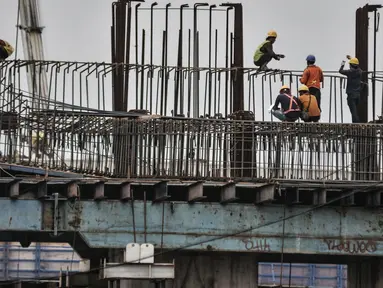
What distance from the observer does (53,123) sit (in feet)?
126

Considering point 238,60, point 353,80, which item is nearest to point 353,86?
point 353,80

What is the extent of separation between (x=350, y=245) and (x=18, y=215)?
8934mm

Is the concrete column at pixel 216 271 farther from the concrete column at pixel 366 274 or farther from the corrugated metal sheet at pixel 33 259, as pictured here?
the corrugated metal sheet at pixel 33 259

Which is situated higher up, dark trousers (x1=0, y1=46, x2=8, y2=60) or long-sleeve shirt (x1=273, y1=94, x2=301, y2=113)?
dark trousers (x1=0, y1=46, x2=8, y2=60)

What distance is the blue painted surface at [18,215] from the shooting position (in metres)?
36.9

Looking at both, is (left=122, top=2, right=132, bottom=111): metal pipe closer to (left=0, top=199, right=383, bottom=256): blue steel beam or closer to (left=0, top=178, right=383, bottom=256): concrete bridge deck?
(left=0, top=178, right=383, bottom=256): concrete bridge deck

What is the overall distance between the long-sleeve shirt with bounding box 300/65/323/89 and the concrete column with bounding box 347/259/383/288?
17.5ft

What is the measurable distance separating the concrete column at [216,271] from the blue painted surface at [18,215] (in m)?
4.53

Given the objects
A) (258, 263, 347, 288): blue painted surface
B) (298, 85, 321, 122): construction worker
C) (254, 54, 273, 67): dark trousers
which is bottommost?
(258, 263, 347, 288): blue painted surface

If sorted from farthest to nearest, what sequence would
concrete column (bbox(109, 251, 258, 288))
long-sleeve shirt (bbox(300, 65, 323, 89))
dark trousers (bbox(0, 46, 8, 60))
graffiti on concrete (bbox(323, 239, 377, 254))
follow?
dark trousers (bbox(0, 46, 8, 60)), long-sleeve shirt (bbox(300, 65, 323, 89)), concrete column (bbox(109, 251, 258, 288)), graffiti on concrete (bbox(323, 239, 377, 254))

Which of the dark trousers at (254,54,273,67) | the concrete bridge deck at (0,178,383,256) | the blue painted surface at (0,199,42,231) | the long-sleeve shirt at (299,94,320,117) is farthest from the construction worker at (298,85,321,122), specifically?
the blue painted surface at (0,199,42,231)

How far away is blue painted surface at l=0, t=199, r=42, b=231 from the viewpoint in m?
36.9

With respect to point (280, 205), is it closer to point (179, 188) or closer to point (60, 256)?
point (179, 188)

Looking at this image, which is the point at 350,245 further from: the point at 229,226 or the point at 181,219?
the point at 181,219
